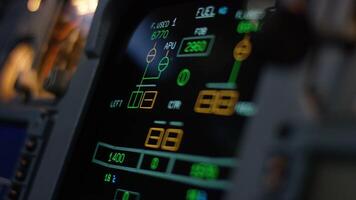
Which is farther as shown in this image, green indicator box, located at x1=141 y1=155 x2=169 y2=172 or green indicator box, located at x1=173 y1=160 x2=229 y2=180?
green indicator box, located at x1=141 y1=155 x2=169 y2=172

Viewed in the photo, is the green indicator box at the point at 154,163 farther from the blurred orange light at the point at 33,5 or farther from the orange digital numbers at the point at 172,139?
the blurred orange light at the point at 33,5

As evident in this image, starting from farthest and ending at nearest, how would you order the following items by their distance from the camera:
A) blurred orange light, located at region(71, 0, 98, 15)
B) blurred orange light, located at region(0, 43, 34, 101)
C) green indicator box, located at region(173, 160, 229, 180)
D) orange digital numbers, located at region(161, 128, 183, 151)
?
blurred orange light, located at region(0, 43, 34, 101)
blurred orange light, located at region(71, 0, 98, 15)
orange digital numbers, located at region(161, 128, 183, 151)
green indicator box, located at region(173, 160, 229, 180)

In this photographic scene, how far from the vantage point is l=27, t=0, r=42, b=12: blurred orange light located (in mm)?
1646

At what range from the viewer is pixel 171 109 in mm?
1090

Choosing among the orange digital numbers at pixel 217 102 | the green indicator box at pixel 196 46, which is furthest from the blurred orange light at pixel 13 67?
the orange digital numbers at pixel 217 102

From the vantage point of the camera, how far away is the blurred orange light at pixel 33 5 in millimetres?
1646

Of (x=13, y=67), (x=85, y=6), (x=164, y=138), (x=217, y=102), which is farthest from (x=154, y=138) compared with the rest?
(x=13, y=67)

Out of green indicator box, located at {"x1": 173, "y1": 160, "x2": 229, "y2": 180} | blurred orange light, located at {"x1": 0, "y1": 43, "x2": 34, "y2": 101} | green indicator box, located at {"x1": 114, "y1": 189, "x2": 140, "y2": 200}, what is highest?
blurred orange light, located at {"x1": 0, "y1": 43, "x2": 34, "y2": 101}

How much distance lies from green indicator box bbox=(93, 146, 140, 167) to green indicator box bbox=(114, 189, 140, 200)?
52 millimetres

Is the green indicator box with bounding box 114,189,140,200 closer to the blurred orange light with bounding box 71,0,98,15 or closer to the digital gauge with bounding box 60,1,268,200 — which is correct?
the digital gauge with bounding box 60,1,268,200

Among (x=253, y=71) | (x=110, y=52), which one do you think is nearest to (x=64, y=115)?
(x=110, y=52)

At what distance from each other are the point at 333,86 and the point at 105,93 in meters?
0.70

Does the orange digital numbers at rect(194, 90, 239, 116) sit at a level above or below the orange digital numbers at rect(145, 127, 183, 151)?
above

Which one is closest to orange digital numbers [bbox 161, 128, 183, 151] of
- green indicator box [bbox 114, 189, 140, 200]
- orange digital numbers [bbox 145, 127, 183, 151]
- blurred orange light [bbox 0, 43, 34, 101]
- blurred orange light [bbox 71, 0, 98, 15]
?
orange digital numbers [bbox 145, 127, 183, 151]
